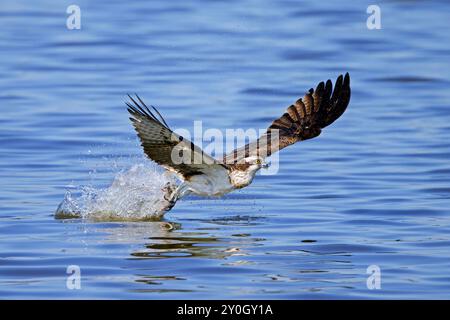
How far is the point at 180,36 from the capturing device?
2280cm

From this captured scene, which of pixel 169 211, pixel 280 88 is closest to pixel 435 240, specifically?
pixel 169 211

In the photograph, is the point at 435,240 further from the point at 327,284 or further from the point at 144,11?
the point at 144,11

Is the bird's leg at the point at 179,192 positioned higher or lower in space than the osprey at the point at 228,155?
lower

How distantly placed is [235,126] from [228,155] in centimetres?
412

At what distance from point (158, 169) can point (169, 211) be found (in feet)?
1.57

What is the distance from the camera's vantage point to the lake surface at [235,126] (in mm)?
9336

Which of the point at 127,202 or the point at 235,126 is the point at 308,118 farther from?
the point at 235,126

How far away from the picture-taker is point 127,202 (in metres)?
11.2

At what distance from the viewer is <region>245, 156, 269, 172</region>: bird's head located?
414 inches

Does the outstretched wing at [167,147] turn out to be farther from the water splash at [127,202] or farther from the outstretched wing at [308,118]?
the outstretched wing at [308,118]
